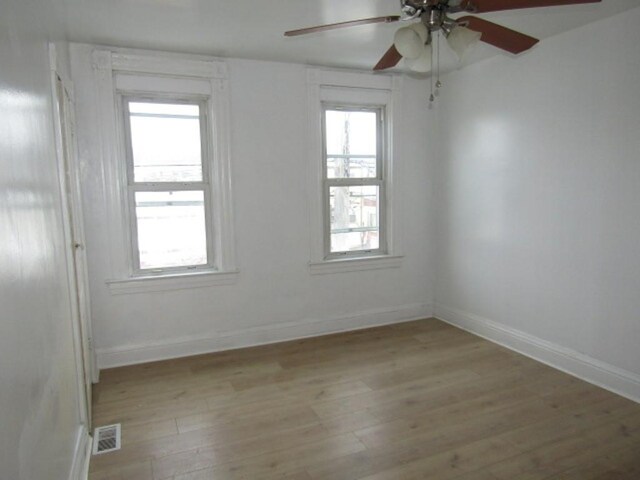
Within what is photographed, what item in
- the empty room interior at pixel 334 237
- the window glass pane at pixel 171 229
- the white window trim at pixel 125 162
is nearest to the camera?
the empty room interior at pixel 334 237

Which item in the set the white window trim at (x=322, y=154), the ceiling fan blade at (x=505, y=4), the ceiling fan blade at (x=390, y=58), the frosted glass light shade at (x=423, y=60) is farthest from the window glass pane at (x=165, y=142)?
the ceiling fan blade at (x=505, y=4)

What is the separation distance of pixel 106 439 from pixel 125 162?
2.03 meters

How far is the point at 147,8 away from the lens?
8.62 feet

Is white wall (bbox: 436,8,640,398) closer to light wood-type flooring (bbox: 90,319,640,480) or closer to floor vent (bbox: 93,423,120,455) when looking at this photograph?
light wood-type flooring (bbox: 90,319,640,480)

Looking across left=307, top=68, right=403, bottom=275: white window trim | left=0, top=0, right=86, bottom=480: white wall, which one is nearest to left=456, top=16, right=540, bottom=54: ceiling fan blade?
left=0, top=0, right=86, bottom=480: white wall

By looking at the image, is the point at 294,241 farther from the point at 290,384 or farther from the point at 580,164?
the point at 580,164

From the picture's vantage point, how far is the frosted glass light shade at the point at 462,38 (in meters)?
1.87

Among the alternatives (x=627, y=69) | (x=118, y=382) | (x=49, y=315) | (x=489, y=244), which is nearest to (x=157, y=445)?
(x=118, y=382)

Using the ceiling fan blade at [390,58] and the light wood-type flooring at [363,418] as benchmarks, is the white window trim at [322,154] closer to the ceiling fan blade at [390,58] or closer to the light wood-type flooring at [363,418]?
the light wood-type flooring at [363,418]

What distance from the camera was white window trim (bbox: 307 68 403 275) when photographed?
12.9 ft

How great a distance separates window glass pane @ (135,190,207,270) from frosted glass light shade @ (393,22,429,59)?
231cm

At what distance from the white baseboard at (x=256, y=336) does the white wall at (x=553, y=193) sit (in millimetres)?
649

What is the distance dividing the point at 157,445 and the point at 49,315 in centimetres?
130

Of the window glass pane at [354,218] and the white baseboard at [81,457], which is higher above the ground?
the window glass pane at [354,218]
